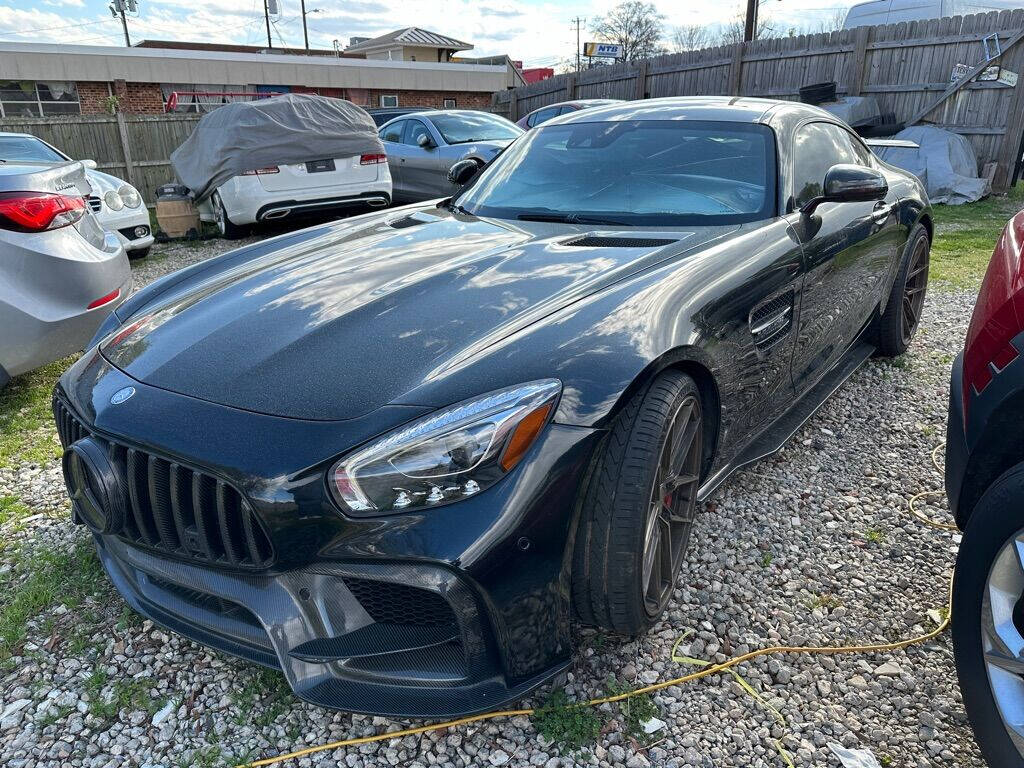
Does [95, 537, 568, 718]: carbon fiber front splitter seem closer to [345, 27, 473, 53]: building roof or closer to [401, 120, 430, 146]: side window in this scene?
[401, 120, 430, 146]: side window

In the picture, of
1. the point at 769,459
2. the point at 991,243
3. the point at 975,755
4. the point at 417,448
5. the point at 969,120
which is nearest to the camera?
the point at 417,448

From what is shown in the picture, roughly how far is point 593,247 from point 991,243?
7.05 meters

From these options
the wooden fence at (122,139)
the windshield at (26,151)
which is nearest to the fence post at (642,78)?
the wooden fence at (122,139)

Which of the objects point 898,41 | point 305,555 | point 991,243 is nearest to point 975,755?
point 305,555

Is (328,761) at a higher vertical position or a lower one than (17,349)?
lower

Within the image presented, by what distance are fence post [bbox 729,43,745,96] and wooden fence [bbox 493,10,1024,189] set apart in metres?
0.02

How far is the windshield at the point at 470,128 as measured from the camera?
9.96 meters

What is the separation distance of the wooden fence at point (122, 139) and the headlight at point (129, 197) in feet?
16.9

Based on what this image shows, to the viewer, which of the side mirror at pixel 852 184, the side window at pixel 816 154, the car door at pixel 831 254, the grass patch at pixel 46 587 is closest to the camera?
the grass patch at pixel 46 587

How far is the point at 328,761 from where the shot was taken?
6.03 ft

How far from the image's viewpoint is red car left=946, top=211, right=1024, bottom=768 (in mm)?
1594

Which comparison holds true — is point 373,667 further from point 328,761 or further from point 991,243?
point 991,243

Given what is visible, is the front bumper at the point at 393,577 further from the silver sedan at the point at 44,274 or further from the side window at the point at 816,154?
the silver sedan at the point at 44,274

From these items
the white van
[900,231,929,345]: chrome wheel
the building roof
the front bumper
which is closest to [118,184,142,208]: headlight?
the front bumper
